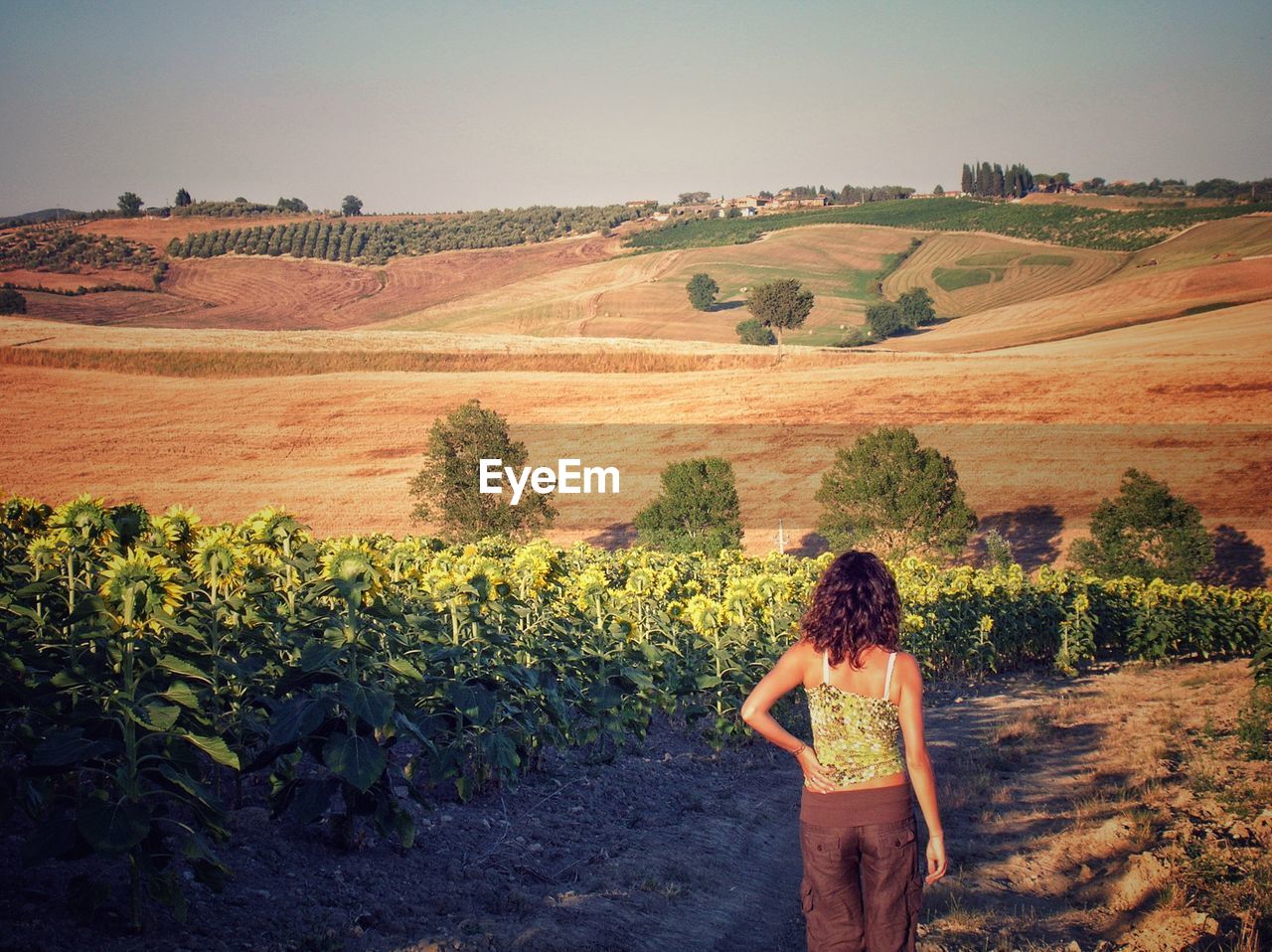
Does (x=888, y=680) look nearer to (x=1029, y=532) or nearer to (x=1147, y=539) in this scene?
(x=1147, y=539)

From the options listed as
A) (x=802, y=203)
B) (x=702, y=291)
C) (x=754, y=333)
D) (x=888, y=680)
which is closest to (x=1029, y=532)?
(x=754, y=333)

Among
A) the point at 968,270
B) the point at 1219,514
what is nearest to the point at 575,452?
the point at 1219,514

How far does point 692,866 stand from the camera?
20.1 ft

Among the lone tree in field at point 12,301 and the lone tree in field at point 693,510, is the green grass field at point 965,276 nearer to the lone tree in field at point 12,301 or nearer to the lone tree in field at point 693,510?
the lone tree in field at point 693,510

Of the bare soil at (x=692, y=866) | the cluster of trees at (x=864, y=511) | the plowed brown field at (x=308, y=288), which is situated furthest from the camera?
the plowed brown field at (x=308, y=288)

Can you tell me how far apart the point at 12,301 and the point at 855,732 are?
61.8m

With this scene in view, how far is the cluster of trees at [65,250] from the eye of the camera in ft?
198

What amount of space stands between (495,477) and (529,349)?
98.0ft

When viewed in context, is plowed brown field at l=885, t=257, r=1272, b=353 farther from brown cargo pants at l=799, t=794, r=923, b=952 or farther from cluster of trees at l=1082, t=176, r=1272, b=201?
brown cargo pants at l=799, t=794, r=923, b=952

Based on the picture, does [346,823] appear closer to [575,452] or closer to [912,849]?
[912,849]

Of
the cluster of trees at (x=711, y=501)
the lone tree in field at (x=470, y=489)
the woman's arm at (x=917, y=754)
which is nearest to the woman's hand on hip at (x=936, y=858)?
the woman's arm at (x=917, y=754)

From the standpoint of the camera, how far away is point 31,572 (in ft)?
19.0

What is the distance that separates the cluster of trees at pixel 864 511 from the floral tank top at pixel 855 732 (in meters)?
32.4

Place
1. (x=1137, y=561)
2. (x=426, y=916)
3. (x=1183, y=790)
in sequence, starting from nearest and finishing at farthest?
1. (x=426, y=916)
2. (x=1183, y=790)
3. (x=1137, y=561)
